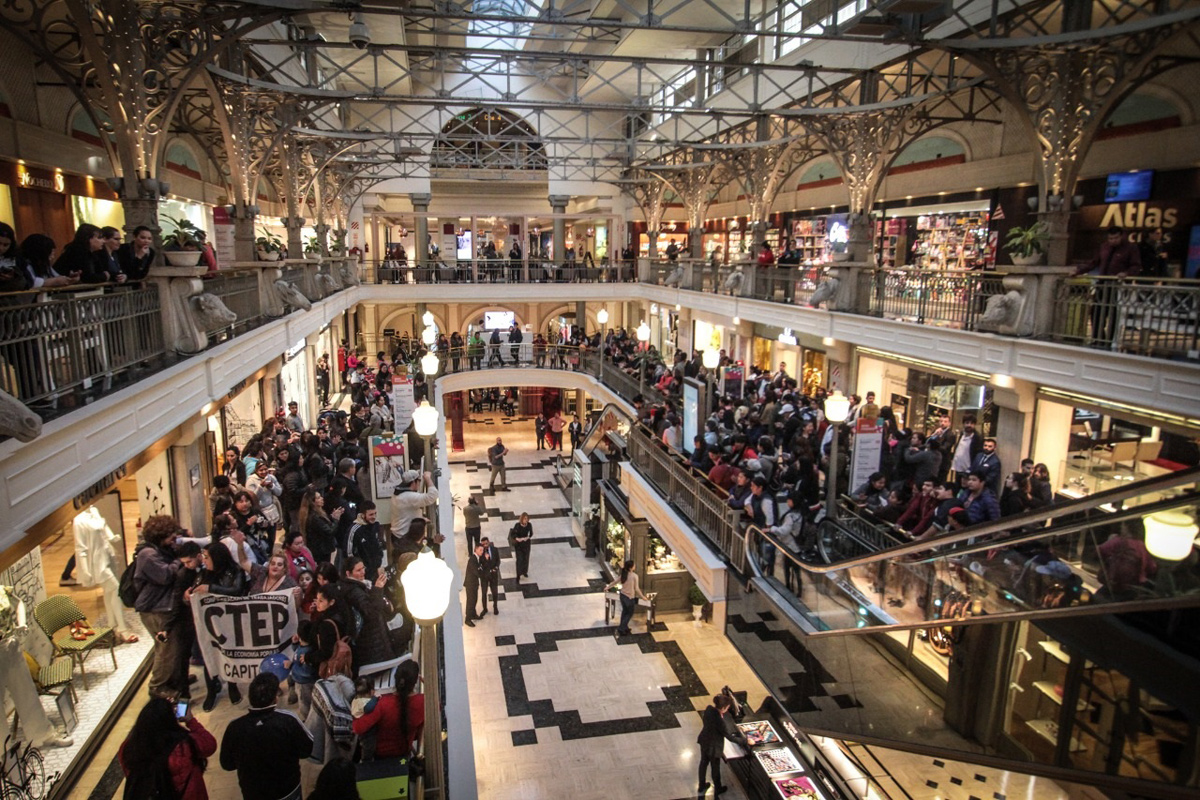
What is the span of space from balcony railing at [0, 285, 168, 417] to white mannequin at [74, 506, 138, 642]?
206cm

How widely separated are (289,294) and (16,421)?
32.1 feet

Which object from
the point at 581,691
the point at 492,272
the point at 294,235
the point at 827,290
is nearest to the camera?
the point at 581,691

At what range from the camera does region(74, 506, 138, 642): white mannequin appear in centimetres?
739

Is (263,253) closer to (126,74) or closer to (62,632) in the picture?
(126,74)

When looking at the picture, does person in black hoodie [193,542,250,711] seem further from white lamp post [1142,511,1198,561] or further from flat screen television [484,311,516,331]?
flat screen television [484,311,516,331]

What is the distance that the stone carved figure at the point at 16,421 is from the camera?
3.80 m

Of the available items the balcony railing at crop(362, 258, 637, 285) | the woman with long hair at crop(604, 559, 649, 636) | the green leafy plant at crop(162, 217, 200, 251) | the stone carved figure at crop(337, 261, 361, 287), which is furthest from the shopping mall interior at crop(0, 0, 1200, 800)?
the balcony railing at crop(362, 258, 637, 285)

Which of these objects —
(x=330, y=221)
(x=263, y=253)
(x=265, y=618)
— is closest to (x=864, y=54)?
(x=263, y=253)

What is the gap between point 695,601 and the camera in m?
15.7

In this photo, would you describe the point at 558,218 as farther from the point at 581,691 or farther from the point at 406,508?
the point at 406,508

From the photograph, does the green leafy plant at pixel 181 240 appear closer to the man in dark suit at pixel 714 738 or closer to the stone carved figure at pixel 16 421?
the stone carved figure at pixel 16 421

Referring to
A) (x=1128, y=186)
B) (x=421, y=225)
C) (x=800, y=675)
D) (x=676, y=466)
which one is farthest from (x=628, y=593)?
(x=421, y=225)

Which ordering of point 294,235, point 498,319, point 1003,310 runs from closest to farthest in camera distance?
1. point 1003,310
2. point 294,235
3. point 498,319

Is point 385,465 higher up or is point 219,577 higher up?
point 219,577
